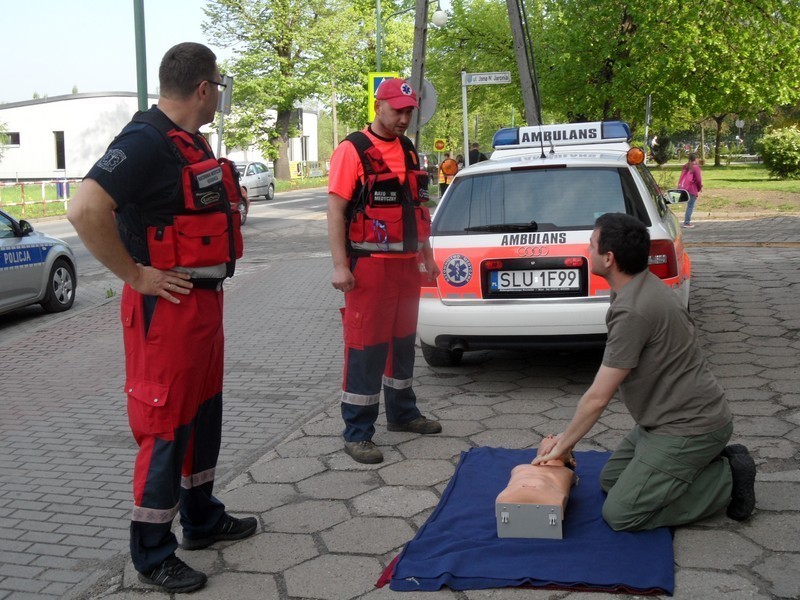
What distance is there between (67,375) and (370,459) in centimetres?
391

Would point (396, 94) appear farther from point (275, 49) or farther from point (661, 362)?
point (275, 49)

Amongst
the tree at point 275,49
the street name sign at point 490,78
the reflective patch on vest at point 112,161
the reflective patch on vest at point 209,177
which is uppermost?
the tree at point 275,49

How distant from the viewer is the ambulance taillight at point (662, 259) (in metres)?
5.83

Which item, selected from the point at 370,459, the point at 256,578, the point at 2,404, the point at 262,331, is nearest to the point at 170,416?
the point at 256,578

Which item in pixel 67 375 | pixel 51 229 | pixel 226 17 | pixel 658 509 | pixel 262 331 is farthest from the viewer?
pixel 226 17

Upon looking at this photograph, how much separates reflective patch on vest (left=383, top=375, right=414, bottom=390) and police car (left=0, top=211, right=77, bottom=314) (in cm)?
660

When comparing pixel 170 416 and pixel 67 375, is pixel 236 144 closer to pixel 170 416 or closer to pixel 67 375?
pixel 67 375

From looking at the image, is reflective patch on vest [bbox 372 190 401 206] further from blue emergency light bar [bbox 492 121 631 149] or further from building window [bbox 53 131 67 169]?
building window [bbox 53 131 67 169]

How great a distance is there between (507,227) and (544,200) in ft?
1.12

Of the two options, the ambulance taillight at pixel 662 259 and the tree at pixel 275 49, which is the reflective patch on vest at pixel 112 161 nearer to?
the ambulance taillight at pixel 662 259

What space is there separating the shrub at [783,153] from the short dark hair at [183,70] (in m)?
34.3

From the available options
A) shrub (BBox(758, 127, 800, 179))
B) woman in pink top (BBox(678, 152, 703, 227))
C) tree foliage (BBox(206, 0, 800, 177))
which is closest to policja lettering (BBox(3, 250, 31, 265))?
tree foliage (BBox(206, 0, 800, 177))

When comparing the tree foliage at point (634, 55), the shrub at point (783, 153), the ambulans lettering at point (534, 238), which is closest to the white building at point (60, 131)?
the tree foliage at point (634, 55)

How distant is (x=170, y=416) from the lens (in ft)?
11.2
